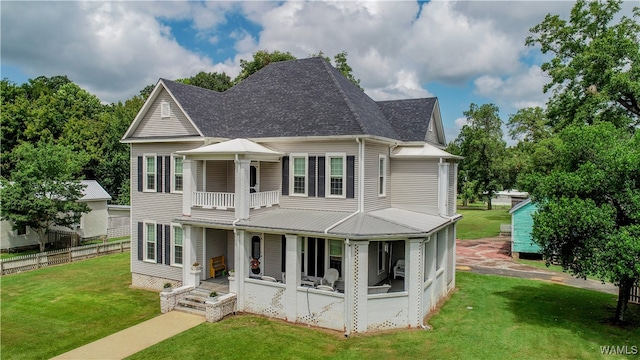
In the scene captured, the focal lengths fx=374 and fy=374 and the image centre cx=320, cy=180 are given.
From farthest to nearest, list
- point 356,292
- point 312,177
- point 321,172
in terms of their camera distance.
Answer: point 312,177, point 321,172, point 356,292

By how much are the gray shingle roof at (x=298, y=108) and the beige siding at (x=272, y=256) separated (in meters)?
4.68

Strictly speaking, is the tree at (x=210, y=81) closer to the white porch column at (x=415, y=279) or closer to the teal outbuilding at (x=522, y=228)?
the teal outbuilding at (x=522, y=228)

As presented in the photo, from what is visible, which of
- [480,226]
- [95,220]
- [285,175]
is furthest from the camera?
[480,226]

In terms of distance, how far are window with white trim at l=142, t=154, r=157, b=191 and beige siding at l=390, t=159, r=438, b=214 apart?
38.4 ft

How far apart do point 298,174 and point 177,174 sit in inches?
229

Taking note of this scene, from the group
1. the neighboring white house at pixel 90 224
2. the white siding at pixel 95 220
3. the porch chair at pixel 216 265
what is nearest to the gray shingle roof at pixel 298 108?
the porch chair at pixel 216 265

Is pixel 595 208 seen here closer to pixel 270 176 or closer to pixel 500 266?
pixel 270 176

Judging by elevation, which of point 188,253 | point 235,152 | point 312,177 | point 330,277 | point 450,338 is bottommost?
point 450,338

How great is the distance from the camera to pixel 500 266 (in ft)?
78.1

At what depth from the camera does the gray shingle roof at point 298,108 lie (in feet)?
54.2

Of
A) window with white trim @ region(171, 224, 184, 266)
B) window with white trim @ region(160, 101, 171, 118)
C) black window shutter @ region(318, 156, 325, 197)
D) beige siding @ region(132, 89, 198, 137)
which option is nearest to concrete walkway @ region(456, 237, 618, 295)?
black window shutter @ region(318, 156, 325, 197)

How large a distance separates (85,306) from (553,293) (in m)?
Answer: 21.2

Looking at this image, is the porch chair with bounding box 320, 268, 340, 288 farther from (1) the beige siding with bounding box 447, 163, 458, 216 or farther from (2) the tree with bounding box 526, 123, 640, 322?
(2) the tree with bounding box 526, 123, 640, 322

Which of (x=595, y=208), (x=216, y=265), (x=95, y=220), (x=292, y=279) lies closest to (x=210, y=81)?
(x=95, y=220)
